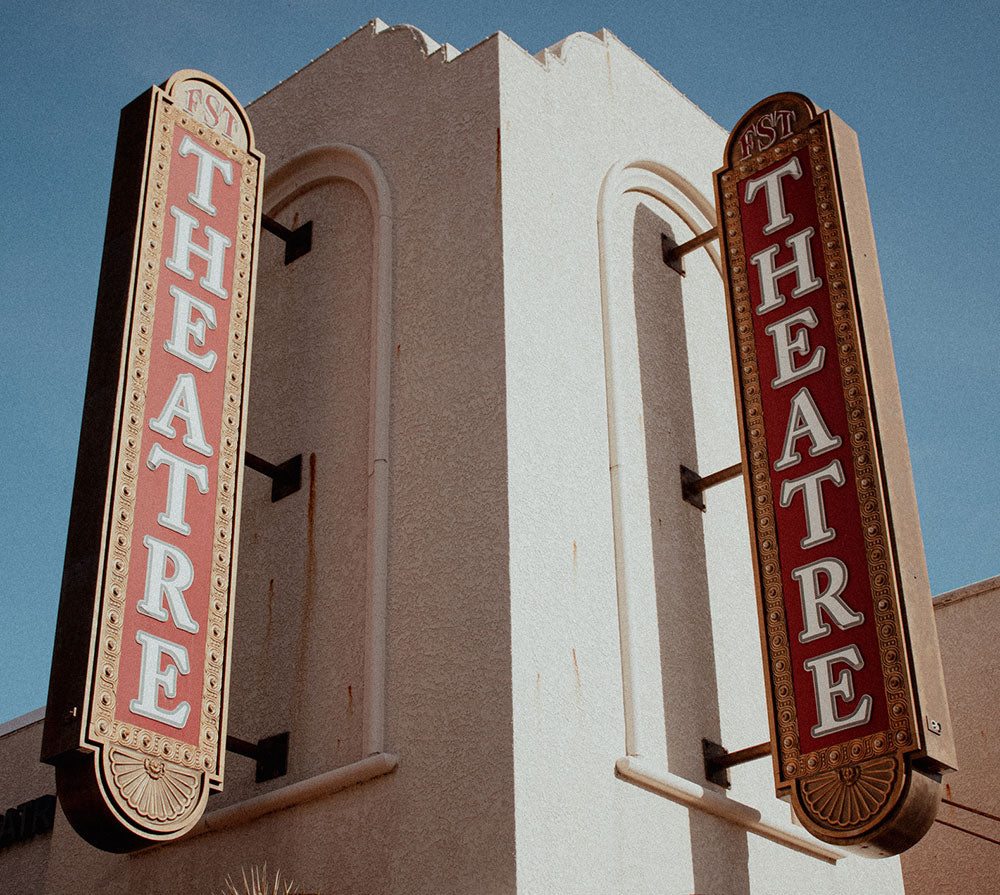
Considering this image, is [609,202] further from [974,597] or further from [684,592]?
[974,597]

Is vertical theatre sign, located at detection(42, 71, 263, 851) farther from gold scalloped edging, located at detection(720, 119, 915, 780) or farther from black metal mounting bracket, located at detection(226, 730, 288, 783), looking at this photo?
gold scalloped edging, located at detection(720, 119, 915, 780)

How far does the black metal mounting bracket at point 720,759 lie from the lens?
8.69 metres

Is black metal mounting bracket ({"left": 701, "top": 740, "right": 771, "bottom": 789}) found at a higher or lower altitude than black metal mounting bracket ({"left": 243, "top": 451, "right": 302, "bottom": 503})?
lower

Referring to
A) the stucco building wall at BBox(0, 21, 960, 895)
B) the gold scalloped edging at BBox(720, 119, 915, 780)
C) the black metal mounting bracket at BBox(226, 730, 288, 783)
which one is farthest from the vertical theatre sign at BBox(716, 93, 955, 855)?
the black metal mounting bracket at BBox(226, 730, 288, 783)

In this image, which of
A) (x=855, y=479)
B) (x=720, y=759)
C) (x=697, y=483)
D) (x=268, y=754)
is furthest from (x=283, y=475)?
(x=855, y=479)

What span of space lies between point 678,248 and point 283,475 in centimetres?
339

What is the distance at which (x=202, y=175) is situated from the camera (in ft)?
29.8

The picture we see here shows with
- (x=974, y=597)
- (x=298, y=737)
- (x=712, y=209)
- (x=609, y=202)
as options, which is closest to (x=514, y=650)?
(x=298, y=737)

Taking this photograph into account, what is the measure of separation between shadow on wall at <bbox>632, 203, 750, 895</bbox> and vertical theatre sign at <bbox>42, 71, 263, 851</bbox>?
8.78 ft

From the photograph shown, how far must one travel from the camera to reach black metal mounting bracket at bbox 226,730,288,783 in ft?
28.1

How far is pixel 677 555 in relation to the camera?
9.47m

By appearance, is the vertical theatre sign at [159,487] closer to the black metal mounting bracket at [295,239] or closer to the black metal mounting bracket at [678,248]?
the black metal mounting bracket at [295,239]

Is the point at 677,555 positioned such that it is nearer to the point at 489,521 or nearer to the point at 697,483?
the point at 697,483

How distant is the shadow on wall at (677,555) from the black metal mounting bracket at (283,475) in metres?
2.25
